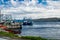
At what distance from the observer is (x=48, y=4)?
7.32 m

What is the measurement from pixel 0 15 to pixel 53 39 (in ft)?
5.24

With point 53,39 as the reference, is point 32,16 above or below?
above

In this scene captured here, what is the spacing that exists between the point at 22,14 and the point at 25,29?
1.45 feet

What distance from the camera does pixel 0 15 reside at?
7.42 metres

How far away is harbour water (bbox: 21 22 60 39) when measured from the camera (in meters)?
7.26

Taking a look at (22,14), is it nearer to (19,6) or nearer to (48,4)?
(19,6)

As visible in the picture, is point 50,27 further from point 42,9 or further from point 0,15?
point 0,15

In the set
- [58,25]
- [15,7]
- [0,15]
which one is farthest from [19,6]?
[58,25]

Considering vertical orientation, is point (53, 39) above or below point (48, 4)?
below

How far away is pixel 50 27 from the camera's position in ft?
24.0

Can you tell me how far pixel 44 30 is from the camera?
7.38 m

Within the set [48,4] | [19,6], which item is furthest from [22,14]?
[48,4]

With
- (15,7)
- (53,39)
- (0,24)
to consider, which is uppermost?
(15,7)

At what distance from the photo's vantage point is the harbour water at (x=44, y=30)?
7262 millimetres
